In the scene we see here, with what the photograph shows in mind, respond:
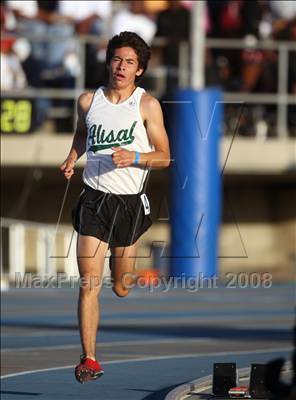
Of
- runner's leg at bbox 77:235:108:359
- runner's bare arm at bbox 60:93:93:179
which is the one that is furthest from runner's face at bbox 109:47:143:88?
runner's leg at bbox 77:235:108:359

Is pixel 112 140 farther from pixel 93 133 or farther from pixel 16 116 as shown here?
pixel 16 116

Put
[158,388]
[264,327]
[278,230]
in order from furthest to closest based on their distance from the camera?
[278,230]
[264,327]
[158,388]

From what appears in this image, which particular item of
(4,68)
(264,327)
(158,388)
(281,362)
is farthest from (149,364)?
(4,68)

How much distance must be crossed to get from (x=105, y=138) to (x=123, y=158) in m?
0.35

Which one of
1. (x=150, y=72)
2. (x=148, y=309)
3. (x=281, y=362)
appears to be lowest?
(x=148, y=309)

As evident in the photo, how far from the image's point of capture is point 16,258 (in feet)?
74.7

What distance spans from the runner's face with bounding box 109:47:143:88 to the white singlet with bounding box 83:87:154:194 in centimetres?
14

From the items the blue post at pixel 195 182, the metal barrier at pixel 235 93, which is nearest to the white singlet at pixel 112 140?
the blue post at pixel 195 182

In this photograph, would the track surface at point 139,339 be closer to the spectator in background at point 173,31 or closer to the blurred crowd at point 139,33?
the blurred crowd at point 139,33

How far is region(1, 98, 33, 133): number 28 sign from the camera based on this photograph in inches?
964

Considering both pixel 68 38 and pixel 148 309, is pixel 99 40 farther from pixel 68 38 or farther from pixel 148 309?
pixel 148 309

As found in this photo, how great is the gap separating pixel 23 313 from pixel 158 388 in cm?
795

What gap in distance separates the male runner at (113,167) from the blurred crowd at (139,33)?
15.2 meters

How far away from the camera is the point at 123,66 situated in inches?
355
